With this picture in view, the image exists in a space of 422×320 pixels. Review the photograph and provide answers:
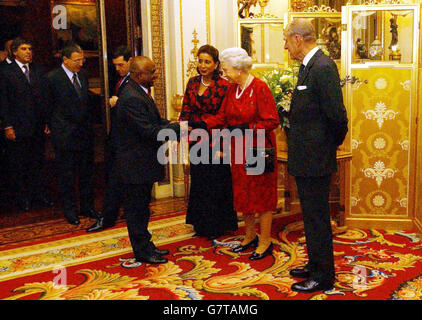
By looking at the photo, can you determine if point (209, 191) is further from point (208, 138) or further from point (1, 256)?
point (1, 256)

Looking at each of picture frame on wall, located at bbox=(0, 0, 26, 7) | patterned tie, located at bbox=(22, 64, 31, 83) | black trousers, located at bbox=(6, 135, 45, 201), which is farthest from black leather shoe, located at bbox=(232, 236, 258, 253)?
picture frame on wall, located at bbox=(0, 0, 26, 7)

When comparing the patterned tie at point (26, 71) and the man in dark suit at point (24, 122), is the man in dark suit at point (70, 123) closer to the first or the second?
the man in dark suit at point (24, 122)

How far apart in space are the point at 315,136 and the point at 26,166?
3.86 metres

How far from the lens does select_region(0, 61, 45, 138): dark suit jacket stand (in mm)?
5559

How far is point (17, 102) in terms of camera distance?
18.4 ft

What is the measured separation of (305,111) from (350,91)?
1697 mm

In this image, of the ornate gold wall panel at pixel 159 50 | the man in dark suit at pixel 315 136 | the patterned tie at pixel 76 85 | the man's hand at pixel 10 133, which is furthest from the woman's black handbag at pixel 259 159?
the man's hand at pixel 10 133

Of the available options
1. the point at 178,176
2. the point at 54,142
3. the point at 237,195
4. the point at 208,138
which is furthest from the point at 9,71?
the point at 237,195

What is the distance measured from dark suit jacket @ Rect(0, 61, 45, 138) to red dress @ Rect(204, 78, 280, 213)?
2.59 meters

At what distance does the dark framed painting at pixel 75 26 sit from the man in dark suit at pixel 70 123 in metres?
4.76

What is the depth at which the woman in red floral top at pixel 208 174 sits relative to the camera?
4.32m

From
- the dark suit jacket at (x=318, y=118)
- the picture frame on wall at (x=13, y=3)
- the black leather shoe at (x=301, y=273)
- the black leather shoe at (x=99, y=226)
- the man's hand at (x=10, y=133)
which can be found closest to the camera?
the dark suit jacket at (x=318, y=118)

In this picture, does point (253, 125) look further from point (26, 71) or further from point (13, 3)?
point (13, 3)

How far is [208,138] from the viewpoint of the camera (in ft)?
14.1
